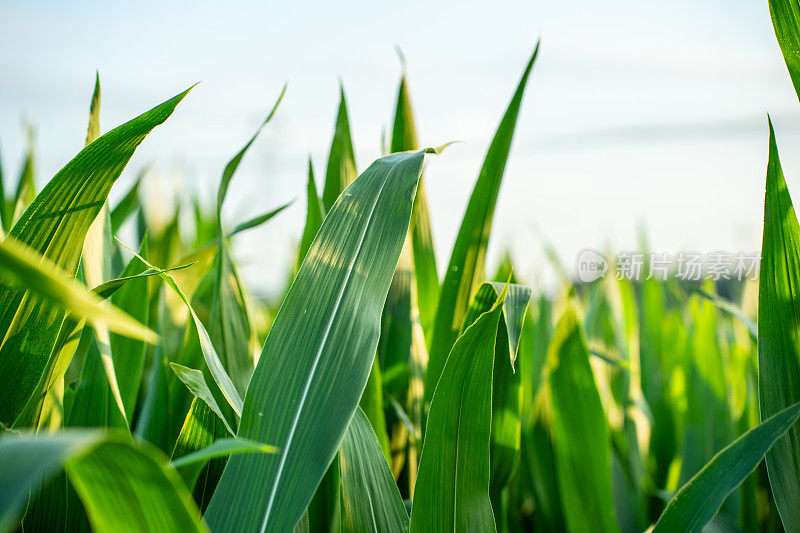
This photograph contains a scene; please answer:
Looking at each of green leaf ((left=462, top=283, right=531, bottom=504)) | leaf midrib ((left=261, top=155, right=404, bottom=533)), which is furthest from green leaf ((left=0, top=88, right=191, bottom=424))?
green leaf ((left=462, top=283, right=531, bottom=504))

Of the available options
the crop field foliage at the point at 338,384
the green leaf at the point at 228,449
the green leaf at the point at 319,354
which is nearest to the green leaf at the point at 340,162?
the crop field foliage at the point at 338,384

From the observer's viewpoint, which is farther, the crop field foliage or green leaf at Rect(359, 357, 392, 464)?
green leaf at Rect(359, 357, 392, 464)

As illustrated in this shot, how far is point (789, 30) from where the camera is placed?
28cm

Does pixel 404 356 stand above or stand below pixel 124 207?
below

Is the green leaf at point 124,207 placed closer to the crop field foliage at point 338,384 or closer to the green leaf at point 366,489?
the crop field foliage at point 338,384

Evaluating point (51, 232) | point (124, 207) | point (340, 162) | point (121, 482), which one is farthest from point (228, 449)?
point (124, 207)

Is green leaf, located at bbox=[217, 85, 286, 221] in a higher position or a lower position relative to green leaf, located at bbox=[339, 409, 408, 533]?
higher

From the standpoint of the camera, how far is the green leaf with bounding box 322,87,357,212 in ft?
1.31

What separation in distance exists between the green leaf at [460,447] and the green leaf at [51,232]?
18 cm

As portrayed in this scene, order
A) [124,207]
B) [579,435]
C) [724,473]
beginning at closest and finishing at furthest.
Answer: [724,473] → [579,435] → [124,207]

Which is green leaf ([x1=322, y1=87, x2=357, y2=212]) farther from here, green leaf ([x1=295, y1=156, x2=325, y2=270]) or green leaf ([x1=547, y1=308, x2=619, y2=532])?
green leaf ([x1=547, y1=308, x2=619, y2=532])

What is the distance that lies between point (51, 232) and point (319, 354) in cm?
14

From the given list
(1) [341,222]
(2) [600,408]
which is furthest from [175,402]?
(2) [600,408]

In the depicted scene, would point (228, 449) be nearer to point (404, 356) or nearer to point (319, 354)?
point (319, 354)
